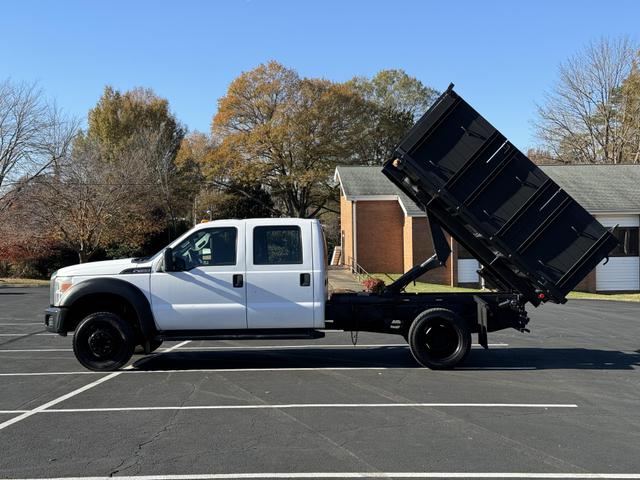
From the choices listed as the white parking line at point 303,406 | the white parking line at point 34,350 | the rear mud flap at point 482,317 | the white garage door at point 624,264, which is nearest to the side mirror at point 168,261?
the white parking line at point 303,406

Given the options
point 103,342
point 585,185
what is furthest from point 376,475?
point 585,185

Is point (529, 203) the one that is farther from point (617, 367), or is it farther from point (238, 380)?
point (238, 380)

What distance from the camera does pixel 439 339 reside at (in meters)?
9.11

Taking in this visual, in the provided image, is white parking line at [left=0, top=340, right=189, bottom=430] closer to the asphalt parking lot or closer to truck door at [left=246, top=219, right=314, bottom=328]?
the asphalt parking lot

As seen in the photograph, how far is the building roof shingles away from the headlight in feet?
70.0

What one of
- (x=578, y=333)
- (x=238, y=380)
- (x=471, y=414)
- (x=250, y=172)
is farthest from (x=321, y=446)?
(x=250, y=172)

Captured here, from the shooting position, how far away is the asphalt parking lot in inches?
198

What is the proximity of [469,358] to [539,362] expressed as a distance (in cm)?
111

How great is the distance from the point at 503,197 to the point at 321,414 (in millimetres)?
4285

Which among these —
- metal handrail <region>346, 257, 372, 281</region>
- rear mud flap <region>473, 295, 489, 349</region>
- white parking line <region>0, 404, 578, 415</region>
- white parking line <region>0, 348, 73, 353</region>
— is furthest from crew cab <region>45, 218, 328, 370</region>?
metal handrail <region>346, 257, 372, 281</region>

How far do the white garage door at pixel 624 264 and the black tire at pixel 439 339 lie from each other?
23.8m

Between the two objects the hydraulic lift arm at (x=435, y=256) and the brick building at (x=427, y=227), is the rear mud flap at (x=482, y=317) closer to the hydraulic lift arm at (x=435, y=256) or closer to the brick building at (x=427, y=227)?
the hydraulic lift arm at (x=435, y=256)

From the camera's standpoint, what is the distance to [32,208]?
113 feet

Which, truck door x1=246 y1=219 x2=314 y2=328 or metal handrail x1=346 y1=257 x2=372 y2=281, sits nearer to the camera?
truck door x1=246 y1=219 x2=314 y2=328
